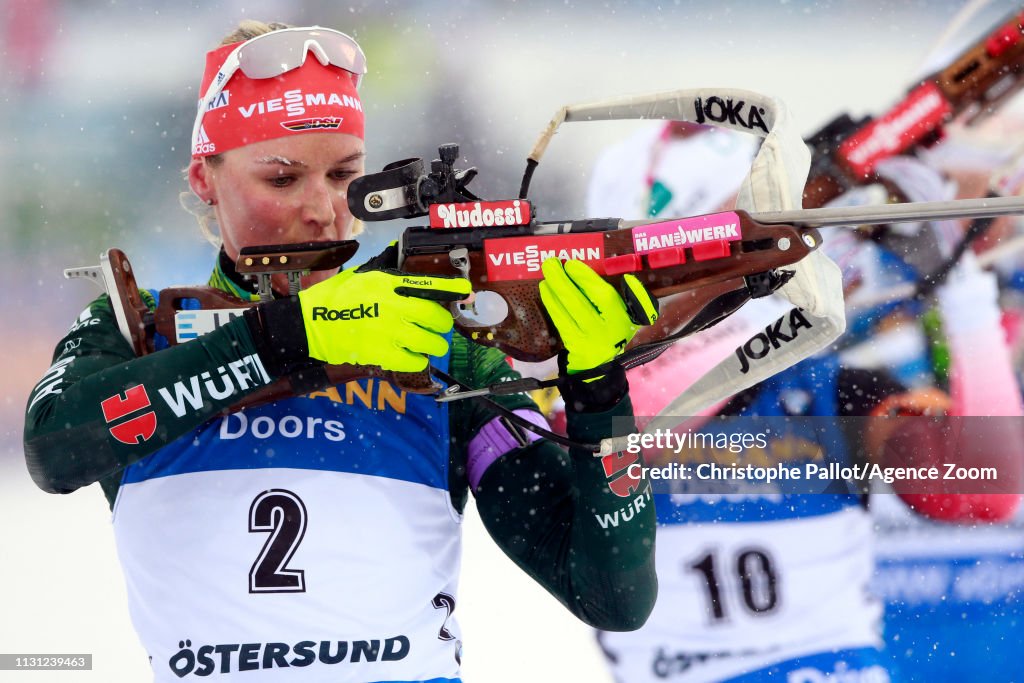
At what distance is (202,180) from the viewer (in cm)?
193

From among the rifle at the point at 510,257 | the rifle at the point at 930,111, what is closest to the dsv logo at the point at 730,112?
the rifle at the point at 510,257

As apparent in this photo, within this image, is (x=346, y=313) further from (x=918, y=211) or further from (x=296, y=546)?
(x=918, y=211)

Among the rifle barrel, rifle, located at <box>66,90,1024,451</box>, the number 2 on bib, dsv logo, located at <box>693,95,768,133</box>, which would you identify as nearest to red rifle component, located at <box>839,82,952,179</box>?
dsv logo, located at <box>693,95,768,133</box>

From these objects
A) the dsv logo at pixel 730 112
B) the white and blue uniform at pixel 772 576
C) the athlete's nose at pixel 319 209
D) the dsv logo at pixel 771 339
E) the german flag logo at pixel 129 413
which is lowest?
the white and blue uniform at pixel 772 576

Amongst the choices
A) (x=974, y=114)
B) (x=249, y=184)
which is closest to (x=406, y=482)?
(x=249, y=184)

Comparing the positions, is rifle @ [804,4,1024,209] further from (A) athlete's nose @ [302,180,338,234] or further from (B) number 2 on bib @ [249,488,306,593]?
(B) number 2 on bib @ [249,488,306,593]

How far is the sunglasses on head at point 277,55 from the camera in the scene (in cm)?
186

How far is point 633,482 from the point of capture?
158 centimetres

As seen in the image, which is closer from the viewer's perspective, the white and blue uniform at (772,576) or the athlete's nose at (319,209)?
the athlete's nose at (319,209)

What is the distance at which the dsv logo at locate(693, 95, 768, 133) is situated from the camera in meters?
1.78

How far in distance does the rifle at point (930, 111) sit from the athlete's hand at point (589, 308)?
4.43 ft

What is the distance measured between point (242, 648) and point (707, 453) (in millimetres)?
1350

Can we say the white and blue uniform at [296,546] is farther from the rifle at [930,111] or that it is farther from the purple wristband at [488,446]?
the rifle at [930,111]

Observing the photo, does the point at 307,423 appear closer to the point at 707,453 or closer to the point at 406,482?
the point at 406,482
